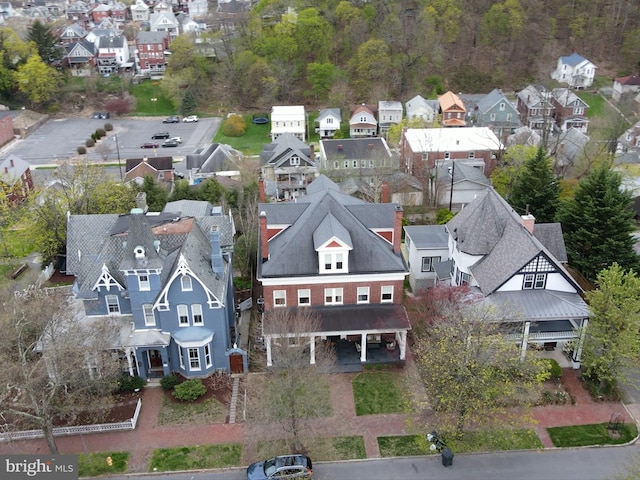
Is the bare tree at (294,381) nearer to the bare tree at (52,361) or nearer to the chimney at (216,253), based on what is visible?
the chimney at (216,253)

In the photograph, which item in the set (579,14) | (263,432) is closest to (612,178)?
(263,432)

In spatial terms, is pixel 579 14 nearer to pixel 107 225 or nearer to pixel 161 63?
pixel 161 63

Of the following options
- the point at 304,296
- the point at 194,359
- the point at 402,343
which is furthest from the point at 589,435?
the point at 194,359

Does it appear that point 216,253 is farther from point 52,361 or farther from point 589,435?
point 589,435

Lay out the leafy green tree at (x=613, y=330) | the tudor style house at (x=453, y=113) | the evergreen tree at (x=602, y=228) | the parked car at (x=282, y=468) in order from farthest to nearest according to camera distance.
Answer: the tudor style house at (x=453, y=113) → the evergreen tree at (x=602, y=228) → the leafy green tree at (x=613, y=330) → the parked car at (x=282, y=468)

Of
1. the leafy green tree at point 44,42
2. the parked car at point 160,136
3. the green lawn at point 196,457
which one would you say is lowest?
the green lawn at point 196,457

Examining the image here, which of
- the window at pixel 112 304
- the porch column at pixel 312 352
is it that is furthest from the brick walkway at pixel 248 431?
the window at pixel 112 304
